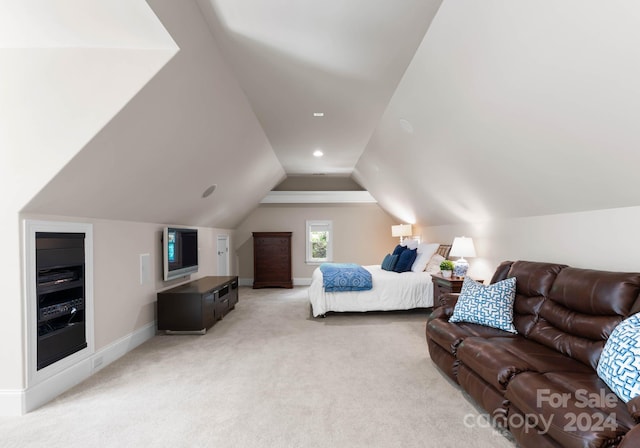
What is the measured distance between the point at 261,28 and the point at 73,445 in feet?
Result: 9.91

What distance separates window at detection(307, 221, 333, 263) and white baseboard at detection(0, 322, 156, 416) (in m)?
5.48

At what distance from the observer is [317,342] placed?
4305mm

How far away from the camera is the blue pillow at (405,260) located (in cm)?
618

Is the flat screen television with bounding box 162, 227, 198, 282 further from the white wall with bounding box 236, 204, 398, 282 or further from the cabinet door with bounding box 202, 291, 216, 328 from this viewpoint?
the white wall with bounding box 236, 204, 398, 282

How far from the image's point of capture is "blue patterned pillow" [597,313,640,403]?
5.64 feet

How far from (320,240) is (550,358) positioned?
7133mm

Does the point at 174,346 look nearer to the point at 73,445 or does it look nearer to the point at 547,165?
the point at 73,445

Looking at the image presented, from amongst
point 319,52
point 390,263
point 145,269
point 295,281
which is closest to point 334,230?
point 295,281

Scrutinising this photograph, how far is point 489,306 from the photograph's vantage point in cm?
310

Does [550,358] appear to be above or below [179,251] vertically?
below

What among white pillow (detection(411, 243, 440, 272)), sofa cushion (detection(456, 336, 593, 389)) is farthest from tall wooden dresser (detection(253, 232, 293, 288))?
sofa cushion (detection(456, 336, 593, 389))

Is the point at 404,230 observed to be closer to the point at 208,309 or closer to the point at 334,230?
the point at 334,230

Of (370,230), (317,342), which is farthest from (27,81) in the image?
(370,230)

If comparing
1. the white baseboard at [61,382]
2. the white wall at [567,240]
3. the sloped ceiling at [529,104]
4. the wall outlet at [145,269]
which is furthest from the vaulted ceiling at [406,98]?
the white baseboard at [61,382]
